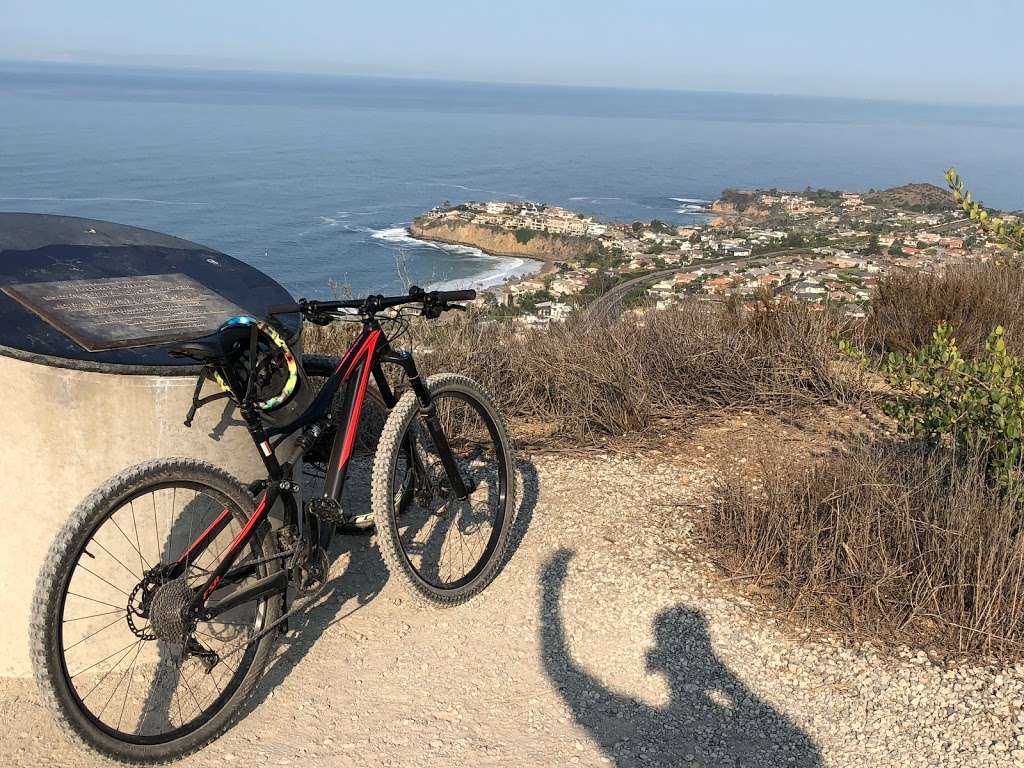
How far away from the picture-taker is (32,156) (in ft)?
149

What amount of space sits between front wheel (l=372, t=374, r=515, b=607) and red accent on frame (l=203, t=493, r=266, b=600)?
1.47 ft

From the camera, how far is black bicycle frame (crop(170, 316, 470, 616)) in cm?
267

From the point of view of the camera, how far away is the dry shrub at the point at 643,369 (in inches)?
218

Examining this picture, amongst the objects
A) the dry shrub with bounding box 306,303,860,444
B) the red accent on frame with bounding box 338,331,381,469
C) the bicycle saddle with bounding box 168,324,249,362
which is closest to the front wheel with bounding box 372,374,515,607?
the red accent on frame with bounding box 338,331,381,469

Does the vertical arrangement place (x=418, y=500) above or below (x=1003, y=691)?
above

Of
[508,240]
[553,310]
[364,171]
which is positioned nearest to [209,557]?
[553,310]

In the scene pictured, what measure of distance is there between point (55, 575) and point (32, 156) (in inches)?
2047

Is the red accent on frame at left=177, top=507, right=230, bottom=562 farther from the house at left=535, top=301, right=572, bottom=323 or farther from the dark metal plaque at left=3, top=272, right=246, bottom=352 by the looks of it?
the house at left=535, top=301, right=572, bottom=323

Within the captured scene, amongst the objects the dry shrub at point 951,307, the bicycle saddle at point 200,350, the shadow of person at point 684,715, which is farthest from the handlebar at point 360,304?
the dry shrub at point 951,307

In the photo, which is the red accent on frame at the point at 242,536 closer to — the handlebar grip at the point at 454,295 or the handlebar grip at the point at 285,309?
the handlebar grip at the point at 285,309

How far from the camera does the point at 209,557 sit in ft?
9.62

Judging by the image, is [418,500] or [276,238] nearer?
[418,500]

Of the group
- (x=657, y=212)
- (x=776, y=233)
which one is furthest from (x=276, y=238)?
(x=657, y=212)

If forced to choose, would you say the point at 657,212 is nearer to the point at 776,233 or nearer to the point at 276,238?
the point at 276,238
